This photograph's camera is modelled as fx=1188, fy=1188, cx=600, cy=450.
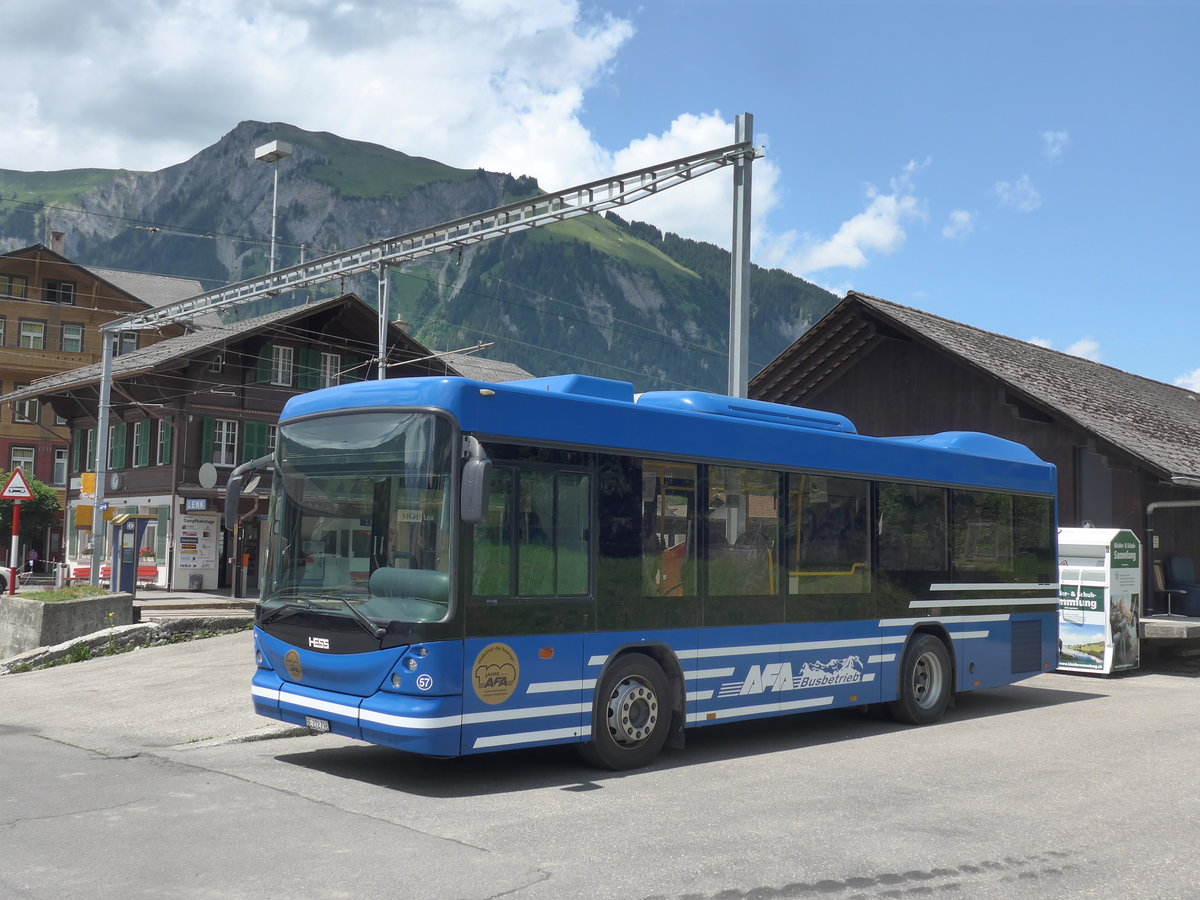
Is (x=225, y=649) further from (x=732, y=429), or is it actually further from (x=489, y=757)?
(x=732, y=429)

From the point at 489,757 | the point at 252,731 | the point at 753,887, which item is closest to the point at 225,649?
the point at 252,731

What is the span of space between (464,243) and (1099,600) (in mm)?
12484

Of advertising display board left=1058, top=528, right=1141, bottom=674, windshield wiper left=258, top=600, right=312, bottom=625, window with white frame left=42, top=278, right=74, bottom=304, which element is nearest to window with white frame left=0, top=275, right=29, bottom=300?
window with white frame left=42, top=278, right=74, bottom=304

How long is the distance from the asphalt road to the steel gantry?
6996mm

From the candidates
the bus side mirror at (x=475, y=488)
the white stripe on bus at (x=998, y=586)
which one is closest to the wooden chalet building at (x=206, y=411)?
the white stripe on bus at (x=998, y=586)

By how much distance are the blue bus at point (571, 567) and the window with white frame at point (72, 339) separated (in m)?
57.5

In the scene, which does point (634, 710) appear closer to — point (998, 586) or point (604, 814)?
point (604, 814)

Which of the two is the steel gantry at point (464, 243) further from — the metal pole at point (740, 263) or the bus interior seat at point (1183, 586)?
the bus interior seat at point (1183, 586)

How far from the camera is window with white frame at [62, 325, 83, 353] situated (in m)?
61.4

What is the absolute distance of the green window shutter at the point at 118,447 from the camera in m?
43.3

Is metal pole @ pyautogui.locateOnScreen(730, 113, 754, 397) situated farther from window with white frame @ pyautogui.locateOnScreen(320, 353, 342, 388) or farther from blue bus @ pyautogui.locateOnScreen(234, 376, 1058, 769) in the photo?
window with white frame @ pyautogui.locateOnScreen(320, 353, 342, 388)

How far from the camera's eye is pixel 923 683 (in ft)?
40.6

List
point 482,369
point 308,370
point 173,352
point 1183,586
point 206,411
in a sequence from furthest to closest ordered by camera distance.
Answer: point 482,369
point 308,370
point 206,411
point 173,352
point 1183,586

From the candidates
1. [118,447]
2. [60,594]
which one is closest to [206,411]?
[118,447]
